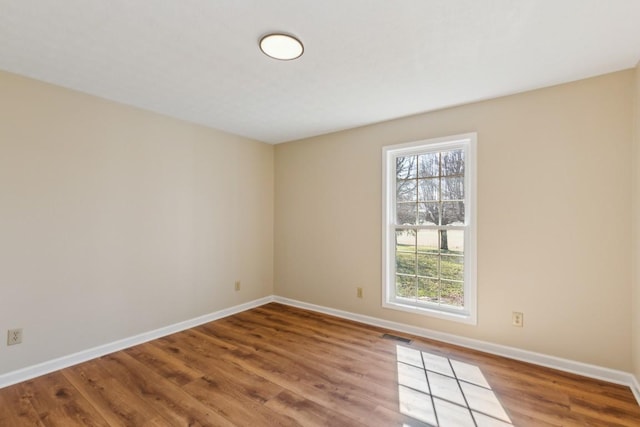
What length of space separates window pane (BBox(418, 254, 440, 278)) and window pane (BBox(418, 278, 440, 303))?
73 millimetres

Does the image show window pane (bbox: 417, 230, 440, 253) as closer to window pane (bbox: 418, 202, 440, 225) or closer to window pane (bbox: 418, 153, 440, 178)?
window pane (bbox: 418, 202, 440, 225)

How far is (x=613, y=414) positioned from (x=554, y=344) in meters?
0.63

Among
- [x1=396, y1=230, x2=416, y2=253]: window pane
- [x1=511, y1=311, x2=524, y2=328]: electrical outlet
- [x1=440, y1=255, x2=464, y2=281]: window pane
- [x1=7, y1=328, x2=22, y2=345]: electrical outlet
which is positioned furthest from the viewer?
[x1=396, y1=230, x2=416, y2=253]: window pane

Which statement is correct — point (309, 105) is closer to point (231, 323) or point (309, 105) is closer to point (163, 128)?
point (163, 128)

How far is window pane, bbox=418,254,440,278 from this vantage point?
317cm

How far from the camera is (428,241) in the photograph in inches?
127

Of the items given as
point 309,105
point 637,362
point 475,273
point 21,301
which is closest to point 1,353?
point 21,301

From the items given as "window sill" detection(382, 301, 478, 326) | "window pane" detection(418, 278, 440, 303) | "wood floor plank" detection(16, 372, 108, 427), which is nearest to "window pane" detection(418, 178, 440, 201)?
"window pane" detection(418, 278, 440, 303)

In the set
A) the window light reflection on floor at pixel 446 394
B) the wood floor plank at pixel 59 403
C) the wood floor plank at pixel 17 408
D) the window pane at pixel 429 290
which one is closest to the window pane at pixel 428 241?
the window pane at pixel 429 290

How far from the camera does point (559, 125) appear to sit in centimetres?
249

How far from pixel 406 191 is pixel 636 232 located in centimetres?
183

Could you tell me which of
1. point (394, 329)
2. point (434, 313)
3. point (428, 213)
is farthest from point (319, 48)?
point (394, 329)

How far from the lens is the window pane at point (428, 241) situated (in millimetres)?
3170

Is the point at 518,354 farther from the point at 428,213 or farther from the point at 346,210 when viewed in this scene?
the point at 346,210
